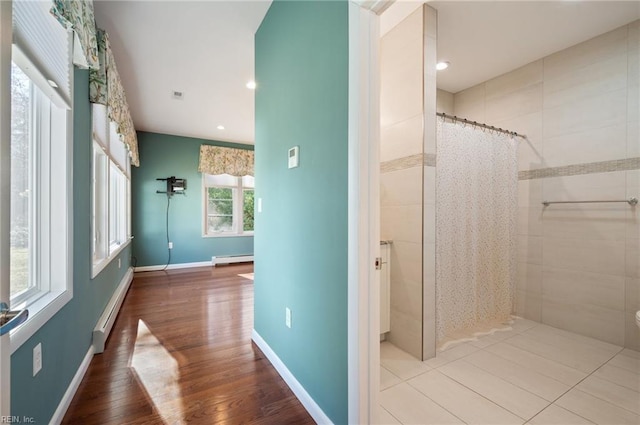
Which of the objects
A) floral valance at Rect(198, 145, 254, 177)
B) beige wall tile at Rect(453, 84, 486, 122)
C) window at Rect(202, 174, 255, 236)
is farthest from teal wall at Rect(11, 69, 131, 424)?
beige wall tile at Rect(453, 84, 486, 122)

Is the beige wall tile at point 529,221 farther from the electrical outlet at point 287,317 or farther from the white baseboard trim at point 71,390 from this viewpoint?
the white baseboard trim at point 71,390

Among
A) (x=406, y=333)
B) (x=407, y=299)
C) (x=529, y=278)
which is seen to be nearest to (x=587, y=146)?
(x=529, y=278)

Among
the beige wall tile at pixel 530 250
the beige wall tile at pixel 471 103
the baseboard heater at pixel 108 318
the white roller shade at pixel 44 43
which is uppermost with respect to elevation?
the beige wall tile at pixel 471 103

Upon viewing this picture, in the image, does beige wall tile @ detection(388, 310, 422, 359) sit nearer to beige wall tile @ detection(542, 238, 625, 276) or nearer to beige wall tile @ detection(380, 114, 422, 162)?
beige wall tile @ detection(380, 114, 422, 162)

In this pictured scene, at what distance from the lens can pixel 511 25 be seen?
2189 millimetres

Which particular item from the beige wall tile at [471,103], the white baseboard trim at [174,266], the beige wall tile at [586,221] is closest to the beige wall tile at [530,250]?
the beige wall tile at [586,221]

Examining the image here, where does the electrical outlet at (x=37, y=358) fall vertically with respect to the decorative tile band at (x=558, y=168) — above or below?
below

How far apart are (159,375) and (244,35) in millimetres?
2752

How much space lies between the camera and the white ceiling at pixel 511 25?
6.54 ft

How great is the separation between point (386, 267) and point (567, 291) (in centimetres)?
177

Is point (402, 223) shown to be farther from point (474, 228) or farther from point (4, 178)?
point (4, 178)

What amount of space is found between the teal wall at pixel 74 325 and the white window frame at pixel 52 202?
0.41 ft

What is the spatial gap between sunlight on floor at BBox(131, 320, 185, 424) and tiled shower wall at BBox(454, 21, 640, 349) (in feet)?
10.5

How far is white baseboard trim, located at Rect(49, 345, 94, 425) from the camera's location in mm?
1400
